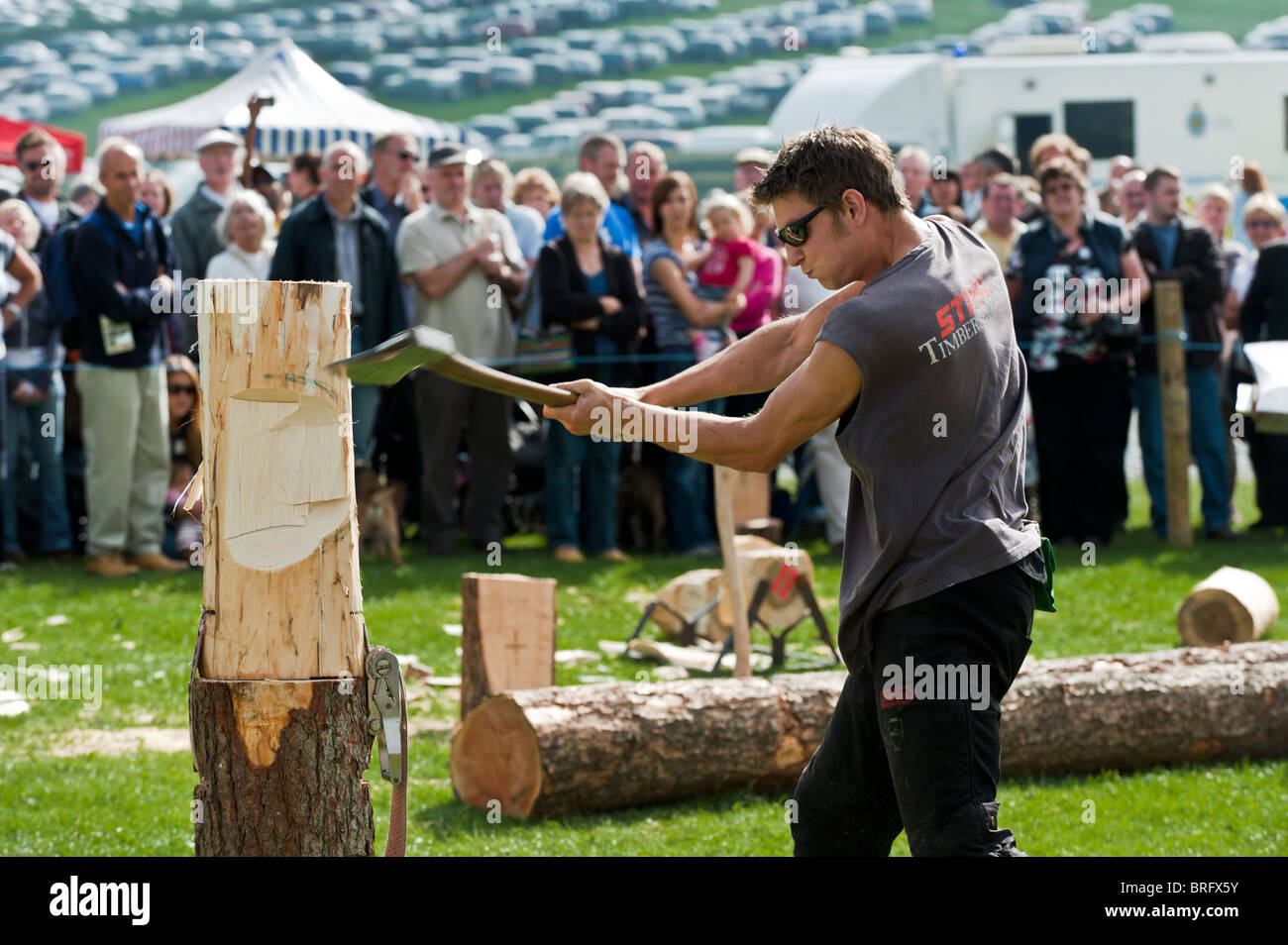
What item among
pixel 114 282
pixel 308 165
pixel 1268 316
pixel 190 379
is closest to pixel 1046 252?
pixel 1268 316

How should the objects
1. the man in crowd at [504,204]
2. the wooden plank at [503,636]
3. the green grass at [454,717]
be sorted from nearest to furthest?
the green grass at [454,717] < the wooden plank at [503,636] < the man in crowd at [504,204]

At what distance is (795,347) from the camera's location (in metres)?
3.90

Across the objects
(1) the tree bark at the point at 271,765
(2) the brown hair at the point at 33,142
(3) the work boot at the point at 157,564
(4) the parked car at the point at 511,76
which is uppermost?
(4) the parked car at the point at 511,76

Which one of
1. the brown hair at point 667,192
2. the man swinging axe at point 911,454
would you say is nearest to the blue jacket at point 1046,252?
the brown hair at point 667,192

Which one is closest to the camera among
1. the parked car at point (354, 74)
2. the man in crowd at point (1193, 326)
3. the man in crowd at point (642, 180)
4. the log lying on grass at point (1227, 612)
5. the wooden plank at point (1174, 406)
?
the log lying on grass at point (1227, 612)

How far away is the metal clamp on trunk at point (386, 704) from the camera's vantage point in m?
3.39

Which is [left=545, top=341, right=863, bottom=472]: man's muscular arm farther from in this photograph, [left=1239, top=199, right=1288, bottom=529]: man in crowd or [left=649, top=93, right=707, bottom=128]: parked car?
[left=649, top=93, right=707, bottom=128]: parked car

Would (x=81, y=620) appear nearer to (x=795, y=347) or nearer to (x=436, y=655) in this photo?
(x=436, y=655)

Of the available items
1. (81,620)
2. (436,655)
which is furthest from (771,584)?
(81,620)

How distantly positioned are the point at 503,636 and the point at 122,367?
390 cm

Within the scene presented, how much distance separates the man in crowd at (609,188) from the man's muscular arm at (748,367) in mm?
5799

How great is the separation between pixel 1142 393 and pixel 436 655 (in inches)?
209

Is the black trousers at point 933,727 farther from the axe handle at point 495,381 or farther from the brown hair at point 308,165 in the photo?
the brown hair at point 308,165

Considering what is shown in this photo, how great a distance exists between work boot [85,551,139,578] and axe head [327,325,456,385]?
6.21 m
